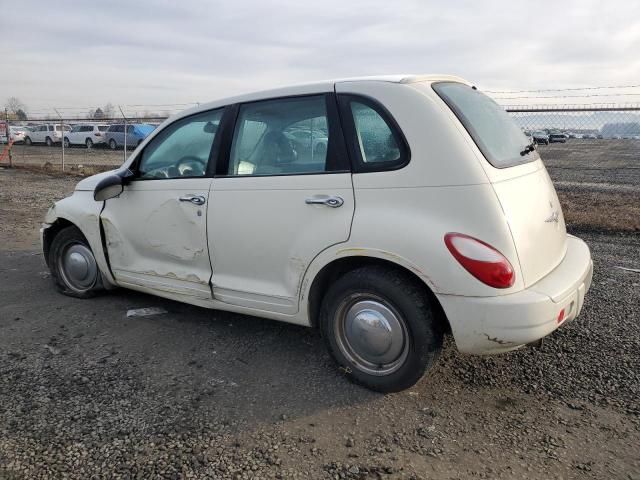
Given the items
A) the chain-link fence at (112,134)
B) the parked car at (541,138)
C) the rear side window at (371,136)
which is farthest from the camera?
the parked car at (541,138)

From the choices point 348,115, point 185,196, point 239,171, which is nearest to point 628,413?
point 348,115

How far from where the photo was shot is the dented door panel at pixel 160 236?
3.78 meters

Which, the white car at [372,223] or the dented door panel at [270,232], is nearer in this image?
the white car at [372,223]

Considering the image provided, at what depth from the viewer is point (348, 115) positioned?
3188 mm

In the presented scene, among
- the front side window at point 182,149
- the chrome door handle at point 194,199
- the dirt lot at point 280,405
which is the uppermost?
the front side window at point 182,149

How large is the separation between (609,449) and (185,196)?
9.84ft

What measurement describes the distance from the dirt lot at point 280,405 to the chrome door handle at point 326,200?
1.11 metres

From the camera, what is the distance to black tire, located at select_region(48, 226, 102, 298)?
187 inches

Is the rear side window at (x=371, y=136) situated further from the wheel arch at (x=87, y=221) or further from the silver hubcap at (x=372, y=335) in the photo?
the wheel arch at (x=87, y=221)

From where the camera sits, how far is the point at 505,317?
2666mm

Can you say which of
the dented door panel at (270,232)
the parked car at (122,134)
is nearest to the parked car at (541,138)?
the parked car at (122,134)

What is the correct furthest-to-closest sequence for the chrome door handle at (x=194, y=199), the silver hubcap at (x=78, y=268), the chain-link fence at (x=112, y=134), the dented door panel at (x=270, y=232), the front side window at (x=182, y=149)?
1. the chain-link fence at (x=112, y=134)
2. the silver hubcap at (x=78, y=268)
3. the front side window at (x=182, y=149)
4. the chrome door handle at (x=194, y=199)
5. the dented door panel at (x=270, y=232)

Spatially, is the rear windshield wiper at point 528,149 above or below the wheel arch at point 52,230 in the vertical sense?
above

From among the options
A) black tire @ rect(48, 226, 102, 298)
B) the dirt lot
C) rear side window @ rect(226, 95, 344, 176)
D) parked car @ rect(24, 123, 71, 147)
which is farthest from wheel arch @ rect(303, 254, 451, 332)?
parked car @ rect(24, 123, 71, 147)
